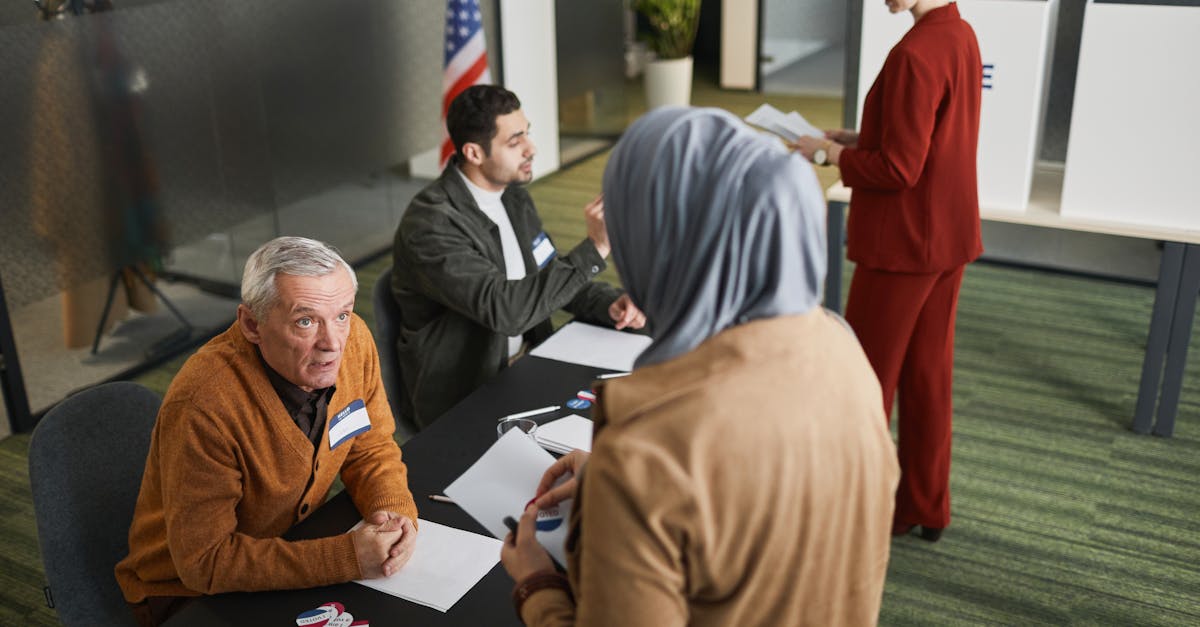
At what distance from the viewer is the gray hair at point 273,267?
6.03 feet

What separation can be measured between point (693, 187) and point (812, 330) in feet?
0.68

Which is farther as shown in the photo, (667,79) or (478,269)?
(667,79)

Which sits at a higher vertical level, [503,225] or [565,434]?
[503,225]

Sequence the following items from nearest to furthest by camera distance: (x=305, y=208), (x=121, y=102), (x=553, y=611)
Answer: (x=553, y=611), (x=121, y=102), (x=305, y=208)

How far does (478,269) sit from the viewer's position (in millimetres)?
2621

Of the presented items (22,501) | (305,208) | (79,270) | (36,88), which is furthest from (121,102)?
(22,501)

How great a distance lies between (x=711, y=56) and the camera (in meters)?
10.0

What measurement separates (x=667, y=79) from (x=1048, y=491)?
5.20 meters

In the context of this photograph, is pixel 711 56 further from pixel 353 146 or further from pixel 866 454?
pixel 866 454

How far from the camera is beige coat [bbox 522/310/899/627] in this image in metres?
1.00

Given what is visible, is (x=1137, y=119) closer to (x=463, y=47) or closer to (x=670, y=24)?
(x=463, y=47)

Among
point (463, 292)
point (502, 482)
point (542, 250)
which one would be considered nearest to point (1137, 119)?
point (542, 250)

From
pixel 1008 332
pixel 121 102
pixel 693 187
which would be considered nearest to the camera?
pixel 693 187

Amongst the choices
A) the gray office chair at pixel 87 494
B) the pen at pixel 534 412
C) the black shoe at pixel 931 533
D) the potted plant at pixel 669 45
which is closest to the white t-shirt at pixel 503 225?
the pen at pixel 534 412
